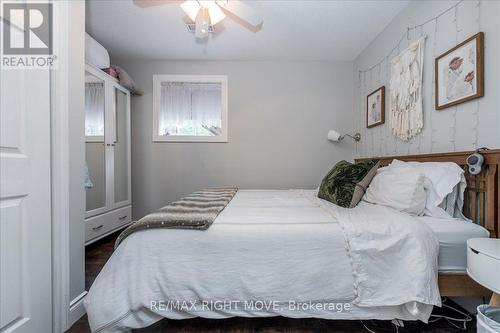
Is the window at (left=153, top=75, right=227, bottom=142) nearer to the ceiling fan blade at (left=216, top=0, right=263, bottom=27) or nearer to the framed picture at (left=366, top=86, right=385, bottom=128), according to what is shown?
the ceiling fan blade at (left=216, top=0, right=263, bottom=27)

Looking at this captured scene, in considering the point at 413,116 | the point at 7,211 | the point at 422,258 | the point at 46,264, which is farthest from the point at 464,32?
the point at 46,264

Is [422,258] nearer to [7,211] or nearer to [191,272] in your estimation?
[191,272]

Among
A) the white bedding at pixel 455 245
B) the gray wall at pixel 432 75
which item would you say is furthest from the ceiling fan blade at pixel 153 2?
the white bedding at pixel 455 245

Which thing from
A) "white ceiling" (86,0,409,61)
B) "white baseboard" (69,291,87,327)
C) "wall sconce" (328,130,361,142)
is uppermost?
Answer: "white ceiling" (86,0,409,61)

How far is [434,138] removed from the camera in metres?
1.81

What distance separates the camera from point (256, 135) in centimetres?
337

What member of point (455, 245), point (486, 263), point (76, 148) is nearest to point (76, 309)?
point (76, 148)

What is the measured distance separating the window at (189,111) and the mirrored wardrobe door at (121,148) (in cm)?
41

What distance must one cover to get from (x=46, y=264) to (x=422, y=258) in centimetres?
199

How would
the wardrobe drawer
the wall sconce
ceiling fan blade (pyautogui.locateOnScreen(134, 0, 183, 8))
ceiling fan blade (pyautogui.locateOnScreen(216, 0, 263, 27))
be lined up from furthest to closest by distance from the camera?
the wall sconce → the wardrobe drawer → ceiling fan blade (pyautogui.locateOnScreen(134, 0, 183, 8)) → ceiling fan blade (pyautogui.locateOnScreen(216, 0, 263, 27))

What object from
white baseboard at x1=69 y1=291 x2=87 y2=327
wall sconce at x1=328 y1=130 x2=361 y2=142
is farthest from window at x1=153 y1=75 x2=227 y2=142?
white baseboard at x1=69 y1=291 x2=87 y2=327

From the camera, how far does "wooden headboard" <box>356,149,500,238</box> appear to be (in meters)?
1.26

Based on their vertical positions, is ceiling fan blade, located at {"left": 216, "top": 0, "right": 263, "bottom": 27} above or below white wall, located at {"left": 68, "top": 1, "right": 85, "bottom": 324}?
above

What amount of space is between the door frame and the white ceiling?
113 centimetres
